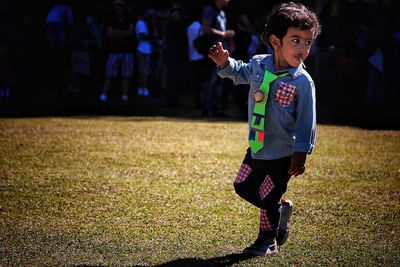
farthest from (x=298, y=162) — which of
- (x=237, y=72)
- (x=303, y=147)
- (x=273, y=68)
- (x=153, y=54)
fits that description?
(x=153, y=54)

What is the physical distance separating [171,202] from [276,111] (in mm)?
1938

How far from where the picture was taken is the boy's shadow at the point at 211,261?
14.8 feet

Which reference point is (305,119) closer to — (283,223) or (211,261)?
(283,223)

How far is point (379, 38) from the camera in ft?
54.5

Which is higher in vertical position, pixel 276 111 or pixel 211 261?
pixel 276 111

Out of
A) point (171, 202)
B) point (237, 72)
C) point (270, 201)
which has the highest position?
point (237, 72)

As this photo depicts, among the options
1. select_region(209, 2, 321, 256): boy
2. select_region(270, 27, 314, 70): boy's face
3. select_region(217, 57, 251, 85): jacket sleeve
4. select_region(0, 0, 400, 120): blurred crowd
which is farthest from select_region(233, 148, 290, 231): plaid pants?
select_region(0, 0, 400, 120): blurred crowd

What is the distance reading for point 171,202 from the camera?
6.38m

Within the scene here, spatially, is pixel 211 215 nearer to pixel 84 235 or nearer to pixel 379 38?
pixel 84 235

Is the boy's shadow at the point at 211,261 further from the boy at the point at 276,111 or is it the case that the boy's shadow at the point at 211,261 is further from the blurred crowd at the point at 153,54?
the blurred crowd at the point at 153,54

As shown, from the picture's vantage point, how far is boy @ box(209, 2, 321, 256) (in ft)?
15.3

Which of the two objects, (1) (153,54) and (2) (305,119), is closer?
(2) (305,119)

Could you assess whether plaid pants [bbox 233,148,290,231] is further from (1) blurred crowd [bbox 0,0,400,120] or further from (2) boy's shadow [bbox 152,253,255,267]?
(1) blurred crowd [bbox 0,0,400,120]

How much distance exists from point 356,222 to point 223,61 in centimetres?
189
